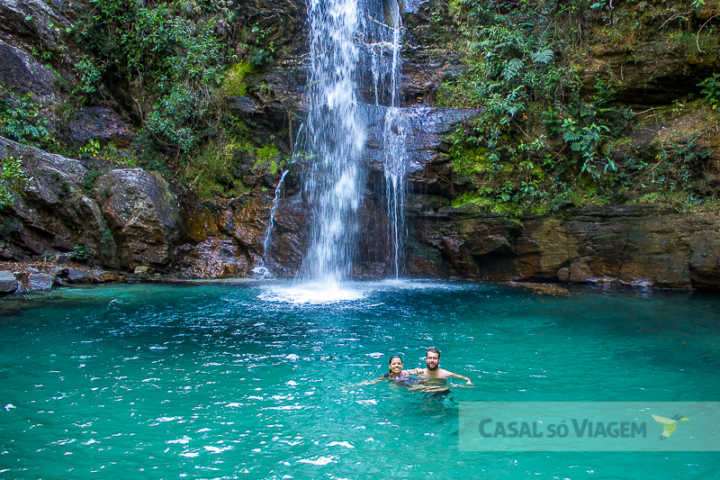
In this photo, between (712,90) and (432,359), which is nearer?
(432,359)

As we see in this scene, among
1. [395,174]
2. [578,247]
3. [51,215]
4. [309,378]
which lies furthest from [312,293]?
[51,215]

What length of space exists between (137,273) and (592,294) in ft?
41.2

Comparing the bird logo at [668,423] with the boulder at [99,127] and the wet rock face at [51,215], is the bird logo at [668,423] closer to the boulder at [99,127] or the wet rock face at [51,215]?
the wet rock face at [51,215]

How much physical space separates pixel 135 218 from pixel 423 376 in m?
11.0

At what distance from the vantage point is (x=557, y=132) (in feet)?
47.9

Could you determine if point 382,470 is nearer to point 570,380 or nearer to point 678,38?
point 570,380

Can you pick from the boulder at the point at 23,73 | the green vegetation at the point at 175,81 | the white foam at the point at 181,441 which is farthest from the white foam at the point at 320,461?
the boulder at the point at 23,73

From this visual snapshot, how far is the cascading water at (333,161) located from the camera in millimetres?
15156

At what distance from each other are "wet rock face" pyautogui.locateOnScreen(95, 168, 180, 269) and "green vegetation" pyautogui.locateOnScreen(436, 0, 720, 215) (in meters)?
9.22

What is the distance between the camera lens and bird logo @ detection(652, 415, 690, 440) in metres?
4.37

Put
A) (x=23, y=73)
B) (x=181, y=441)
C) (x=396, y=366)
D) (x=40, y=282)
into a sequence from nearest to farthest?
(x=181, y=441), (x=396, y=366), (x=40, y=282), (x=23, y=73)

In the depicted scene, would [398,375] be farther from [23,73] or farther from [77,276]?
[23,73]

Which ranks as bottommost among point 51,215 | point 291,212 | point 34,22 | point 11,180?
point 51,215

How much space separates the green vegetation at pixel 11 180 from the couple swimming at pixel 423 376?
1119 cm
